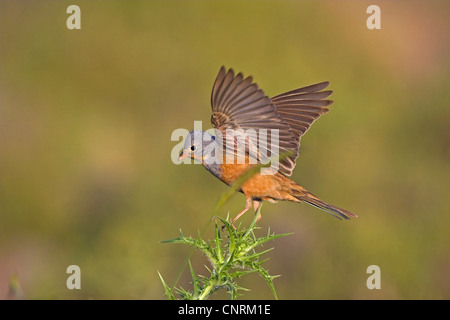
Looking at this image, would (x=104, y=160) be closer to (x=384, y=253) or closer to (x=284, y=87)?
(x=284, y=87)

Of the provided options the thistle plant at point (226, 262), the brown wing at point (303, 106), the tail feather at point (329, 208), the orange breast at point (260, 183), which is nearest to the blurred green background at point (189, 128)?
the orange breast at point (260, 183)

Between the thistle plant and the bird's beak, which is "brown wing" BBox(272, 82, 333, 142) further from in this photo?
the thistle plant

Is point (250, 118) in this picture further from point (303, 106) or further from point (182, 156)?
point (303, 106)

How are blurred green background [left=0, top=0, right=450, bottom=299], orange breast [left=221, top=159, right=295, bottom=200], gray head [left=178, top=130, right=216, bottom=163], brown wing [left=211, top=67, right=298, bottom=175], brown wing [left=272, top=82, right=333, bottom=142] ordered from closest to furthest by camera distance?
brown wing [left=211, top=67, right=298, bottom=175], gray head [left=178, top=130, right=216, bottom=163], orange breast [left=221, top=159, right=295, bottom=200], brown wing [left=272, top=82, right=333, bottom=142], blurred green background [left=0, top=0, right=450, bottom=299]

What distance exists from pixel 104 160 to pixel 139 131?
20.7 inches

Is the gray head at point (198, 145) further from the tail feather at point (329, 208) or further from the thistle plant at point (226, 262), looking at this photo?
the thistle plant at point (226, 262)

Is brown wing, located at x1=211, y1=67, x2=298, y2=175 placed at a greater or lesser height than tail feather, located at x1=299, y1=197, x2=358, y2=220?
greater

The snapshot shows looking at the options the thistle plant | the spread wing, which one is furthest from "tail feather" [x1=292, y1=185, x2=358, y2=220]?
the thistle plant

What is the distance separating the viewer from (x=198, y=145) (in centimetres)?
362

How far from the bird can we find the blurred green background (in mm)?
1613

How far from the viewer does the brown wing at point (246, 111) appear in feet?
11.4

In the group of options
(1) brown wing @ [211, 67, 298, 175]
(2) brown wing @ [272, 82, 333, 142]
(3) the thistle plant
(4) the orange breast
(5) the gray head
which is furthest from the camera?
(2) brown wing @ [272, 82, 333, 142]

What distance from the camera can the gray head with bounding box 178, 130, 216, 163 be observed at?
3.58 metres

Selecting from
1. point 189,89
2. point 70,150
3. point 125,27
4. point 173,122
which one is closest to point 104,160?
point 70,150
